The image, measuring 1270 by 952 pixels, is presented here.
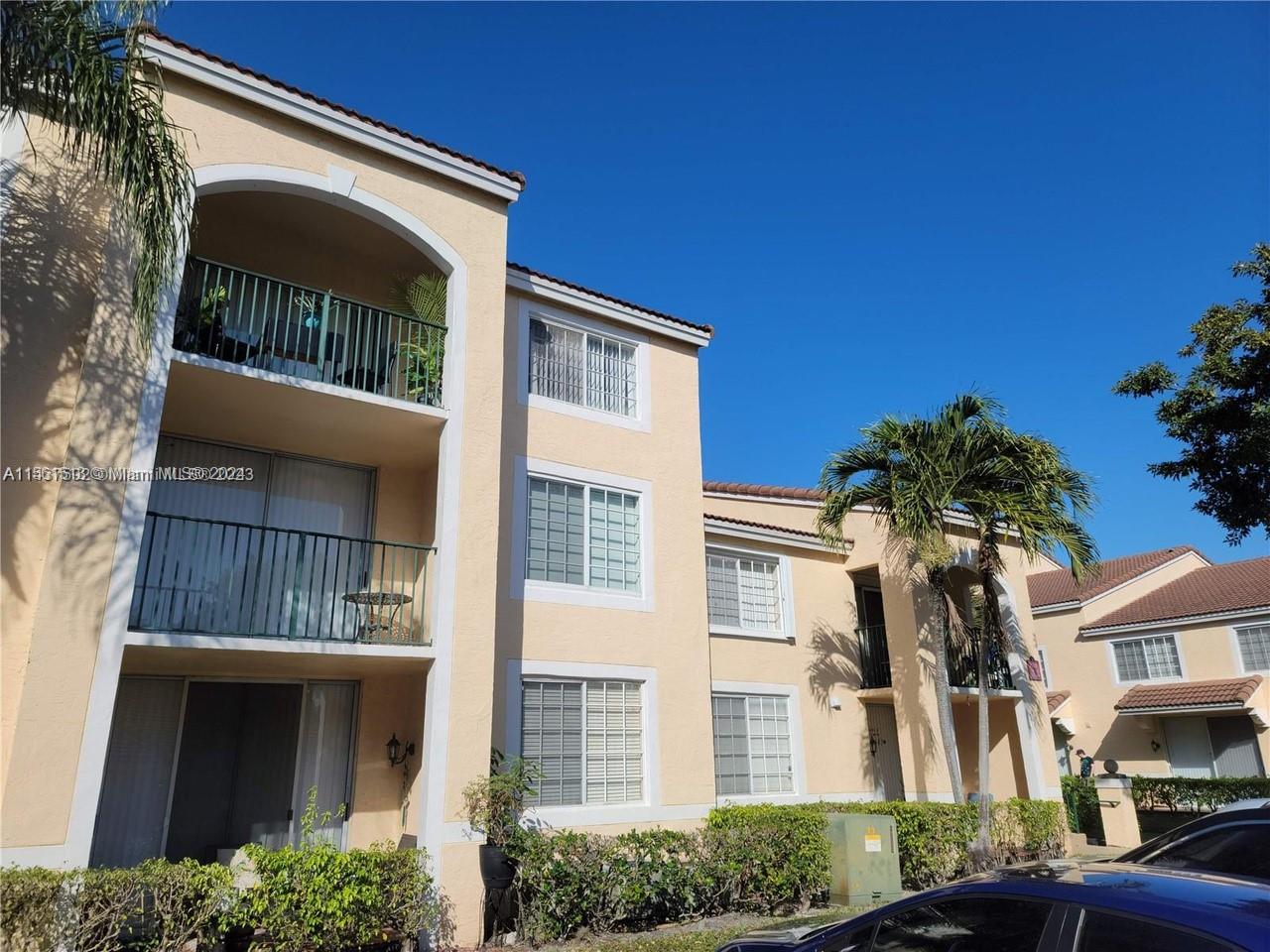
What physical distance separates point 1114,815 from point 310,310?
19.0 metres

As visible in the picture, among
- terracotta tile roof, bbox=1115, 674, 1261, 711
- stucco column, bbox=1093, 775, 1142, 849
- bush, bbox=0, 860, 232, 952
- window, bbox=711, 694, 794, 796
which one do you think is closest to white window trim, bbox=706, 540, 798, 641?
window, bbox=711, 694, 794, 796

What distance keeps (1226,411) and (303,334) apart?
1517cm

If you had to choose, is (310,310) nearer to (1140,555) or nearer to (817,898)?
(817,898)

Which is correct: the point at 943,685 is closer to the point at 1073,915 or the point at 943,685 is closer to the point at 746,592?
the point at 746,592

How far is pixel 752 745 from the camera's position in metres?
15.6

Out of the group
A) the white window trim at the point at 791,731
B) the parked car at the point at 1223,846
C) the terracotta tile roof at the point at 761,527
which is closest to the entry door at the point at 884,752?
the white window trim at the point at 791,731

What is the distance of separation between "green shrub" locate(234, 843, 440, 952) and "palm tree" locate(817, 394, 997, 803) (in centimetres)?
953

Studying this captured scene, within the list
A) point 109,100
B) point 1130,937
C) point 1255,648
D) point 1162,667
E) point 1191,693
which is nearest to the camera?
point 1130,937

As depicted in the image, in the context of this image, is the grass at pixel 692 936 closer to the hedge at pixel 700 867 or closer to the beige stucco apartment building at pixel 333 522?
the hedge at pixel 700 867

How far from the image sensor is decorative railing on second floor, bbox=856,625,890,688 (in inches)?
693

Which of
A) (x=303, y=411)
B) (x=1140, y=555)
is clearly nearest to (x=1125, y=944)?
(x=303, y=411)

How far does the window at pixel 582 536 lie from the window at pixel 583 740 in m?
1.63

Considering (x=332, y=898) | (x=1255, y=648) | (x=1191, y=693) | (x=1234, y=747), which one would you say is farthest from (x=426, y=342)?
(x=1255, y=648)

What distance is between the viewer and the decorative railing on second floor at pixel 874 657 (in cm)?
1759
